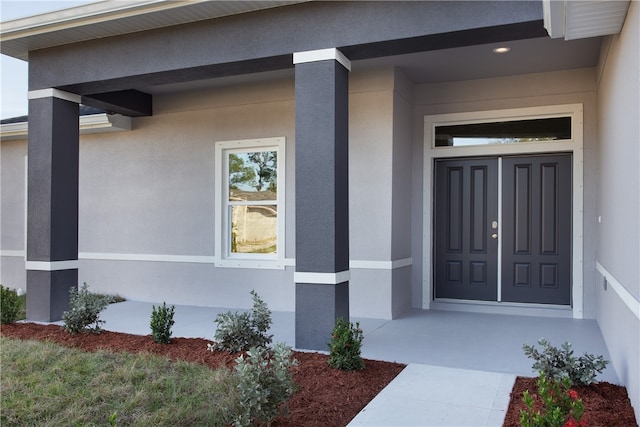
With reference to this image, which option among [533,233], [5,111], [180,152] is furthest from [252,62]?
[5,111]

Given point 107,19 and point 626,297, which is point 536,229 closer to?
point 626,297

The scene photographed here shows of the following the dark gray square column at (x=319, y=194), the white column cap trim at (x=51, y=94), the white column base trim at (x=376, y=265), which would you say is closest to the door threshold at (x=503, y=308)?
the white column base trim at (x=376, y=265)

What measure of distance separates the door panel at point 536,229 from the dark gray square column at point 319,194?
3164mm

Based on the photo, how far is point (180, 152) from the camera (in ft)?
27.2

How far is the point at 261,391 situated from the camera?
121 inches

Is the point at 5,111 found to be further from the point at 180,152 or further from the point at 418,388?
the point at 418,388

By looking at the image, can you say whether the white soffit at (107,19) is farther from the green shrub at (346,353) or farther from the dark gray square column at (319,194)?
the green shrub at (346,353)

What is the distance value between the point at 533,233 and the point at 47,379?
5995 mm

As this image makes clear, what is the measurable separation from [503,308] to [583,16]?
4.43 m

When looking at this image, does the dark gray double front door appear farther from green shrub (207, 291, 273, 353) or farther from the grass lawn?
the grass lawn

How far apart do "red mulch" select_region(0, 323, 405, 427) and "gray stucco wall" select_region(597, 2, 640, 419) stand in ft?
5.78

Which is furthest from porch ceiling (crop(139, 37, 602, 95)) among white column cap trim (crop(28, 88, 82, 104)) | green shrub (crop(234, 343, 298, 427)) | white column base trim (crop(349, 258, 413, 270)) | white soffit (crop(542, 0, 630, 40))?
green shrub (crop(234, 343, 298, 427))

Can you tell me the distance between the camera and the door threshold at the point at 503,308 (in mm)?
6859

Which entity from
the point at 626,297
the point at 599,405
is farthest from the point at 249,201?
the point at 599,405
